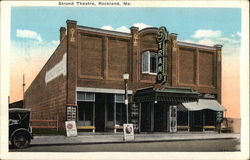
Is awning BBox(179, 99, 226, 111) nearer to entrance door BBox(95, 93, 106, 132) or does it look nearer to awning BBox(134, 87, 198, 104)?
awning BBox(134, 87, 198, 104)

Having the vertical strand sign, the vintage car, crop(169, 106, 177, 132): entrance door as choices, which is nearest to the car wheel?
the vintage car

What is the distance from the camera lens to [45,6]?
16.4 meters

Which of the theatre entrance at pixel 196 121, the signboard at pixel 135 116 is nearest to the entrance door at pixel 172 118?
the theatre entrance at pixel 196 121

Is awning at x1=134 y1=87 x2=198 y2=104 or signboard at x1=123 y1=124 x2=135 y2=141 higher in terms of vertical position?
awning at x1=134 y1=87 x2=198 y2=104

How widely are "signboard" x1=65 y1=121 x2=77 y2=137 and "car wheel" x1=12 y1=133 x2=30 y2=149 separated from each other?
3.21 metres

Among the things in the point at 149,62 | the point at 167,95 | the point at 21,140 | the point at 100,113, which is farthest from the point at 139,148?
the point at 149,62

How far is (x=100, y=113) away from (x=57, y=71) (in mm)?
2967

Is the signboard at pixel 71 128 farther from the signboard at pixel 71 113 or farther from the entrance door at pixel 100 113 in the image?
the entrance door at pixel 100 113

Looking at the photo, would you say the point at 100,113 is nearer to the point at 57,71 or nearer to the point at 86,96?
the point at 86,96

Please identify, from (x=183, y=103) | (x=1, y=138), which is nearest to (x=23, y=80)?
(x=1, y=138)

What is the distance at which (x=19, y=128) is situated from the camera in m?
16.9

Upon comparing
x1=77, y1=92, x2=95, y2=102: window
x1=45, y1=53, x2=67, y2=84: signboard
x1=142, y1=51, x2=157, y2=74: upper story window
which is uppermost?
x1=142, y1=51, x2=157, y2=74: upper story window

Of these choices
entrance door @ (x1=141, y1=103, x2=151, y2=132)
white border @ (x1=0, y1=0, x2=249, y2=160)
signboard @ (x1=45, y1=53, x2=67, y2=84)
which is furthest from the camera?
entrance door @ (x1=141, y1=103, x2=151, y2=132)

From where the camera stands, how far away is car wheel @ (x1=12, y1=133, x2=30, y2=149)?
651 inches
